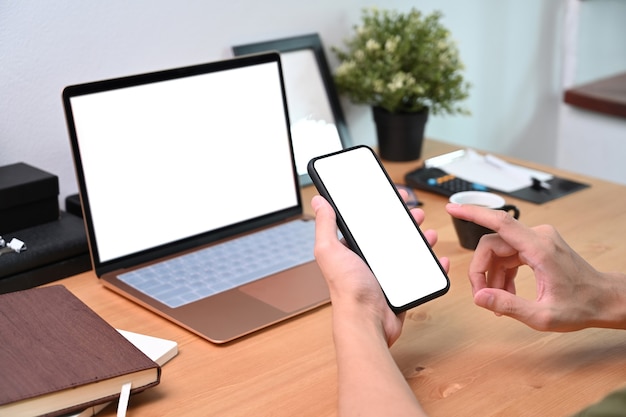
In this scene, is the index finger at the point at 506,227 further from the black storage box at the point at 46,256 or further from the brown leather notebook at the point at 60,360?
the black storage box at the point at 46,256

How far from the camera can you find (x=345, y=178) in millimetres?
831

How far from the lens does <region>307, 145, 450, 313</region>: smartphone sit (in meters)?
0.79

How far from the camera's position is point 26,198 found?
102 cm

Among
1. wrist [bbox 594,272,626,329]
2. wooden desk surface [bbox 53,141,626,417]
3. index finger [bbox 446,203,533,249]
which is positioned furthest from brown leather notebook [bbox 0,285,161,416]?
wrist [bbox 594,272,626,329]

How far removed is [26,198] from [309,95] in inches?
22.7

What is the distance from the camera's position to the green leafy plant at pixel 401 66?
138 centimetres

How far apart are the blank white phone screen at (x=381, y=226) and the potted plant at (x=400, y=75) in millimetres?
547

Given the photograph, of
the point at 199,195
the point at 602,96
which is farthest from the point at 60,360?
the point at 602,96


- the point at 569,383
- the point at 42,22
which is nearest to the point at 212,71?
the point at 42,22

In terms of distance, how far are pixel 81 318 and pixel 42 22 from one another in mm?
502

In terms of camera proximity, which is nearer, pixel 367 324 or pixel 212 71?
pixel 367 324

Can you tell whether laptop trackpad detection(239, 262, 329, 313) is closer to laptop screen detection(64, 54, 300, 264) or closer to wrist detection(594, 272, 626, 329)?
laptop screen detection(64, 54, 300, 264)

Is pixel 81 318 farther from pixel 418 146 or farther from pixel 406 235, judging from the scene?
→ pixel 418 146

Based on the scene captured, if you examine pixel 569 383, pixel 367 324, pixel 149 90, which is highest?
pixel 149 90
